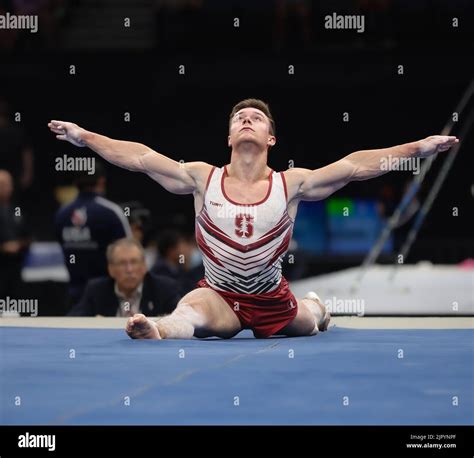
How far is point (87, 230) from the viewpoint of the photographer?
25.8 feet

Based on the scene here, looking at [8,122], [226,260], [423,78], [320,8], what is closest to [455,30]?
[423,78]

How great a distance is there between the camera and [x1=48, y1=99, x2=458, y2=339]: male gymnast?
5.32m

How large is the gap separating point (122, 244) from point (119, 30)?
9.13m

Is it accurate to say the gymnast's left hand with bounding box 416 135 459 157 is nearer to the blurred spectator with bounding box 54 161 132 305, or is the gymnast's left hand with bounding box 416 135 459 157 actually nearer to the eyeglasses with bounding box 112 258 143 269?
the eyeglasses with bounding box 112 258 143 269

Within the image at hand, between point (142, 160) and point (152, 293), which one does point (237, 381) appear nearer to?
point (142, 160)

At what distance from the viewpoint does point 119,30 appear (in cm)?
1549

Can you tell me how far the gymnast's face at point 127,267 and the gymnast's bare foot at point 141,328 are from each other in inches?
61.6

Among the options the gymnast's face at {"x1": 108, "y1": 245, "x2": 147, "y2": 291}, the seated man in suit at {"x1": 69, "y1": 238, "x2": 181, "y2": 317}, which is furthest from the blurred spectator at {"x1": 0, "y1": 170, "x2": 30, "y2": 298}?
the gymnast's face at {"x1": 108, "y1": 245, "x2": 147, "y2": 291}

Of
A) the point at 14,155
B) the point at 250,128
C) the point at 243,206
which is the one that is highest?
the point at 14,155

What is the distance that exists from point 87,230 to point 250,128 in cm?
275

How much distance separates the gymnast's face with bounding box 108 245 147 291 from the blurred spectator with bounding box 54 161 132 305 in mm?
1017

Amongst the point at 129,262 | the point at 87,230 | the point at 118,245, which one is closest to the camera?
the point at 129,262

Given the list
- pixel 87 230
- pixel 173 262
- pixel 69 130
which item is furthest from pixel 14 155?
pixel 69 130

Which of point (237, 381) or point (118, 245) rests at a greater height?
point (118, 245)
